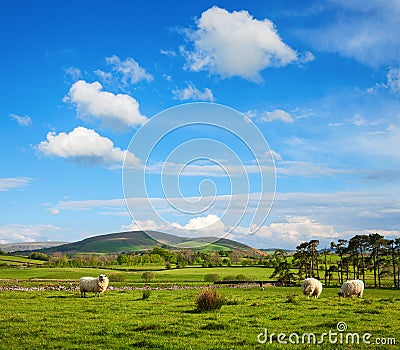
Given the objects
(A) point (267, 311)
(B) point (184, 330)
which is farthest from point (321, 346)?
(A) point (267, 311)

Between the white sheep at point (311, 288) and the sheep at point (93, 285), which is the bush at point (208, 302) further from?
the sheep at point (93, 285)

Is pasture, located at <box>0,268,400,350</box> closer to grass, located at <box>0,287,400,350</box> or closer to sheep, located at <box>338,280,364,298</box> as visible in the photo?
grass, located at <box>0,287,400,350</box>

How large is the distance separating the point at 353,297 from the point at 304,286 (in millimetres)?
3732

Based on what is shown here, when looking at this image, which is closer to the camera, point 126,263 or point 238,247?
point 126,263

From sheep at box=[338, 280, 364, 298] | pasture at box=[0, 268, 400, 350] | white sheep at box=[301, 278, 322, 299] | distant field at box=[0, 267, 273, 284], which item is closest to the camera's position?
pasture at box=[0, 268, 400, 350]

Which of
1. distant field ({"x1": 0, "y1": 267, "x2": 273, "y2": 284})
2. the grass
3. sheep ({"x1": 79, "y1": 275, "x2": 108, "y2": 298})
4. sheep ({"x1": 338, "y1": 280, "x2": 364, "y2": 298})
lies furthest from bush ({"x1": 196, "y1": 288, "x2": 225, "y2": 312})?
distant field ({"x1": 0, "y1": 267, "x2": 273, "y2": 284})

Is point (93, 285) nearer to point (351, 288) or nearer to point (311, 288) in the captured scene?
point (311, 288)

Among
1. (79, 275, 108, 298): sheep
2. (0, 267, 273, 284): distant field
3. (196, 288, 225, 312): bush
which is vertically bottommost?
(0, 267, 273, 284): distant field

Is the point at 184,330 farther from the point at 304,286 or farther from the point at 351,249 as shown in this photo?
the point at 351,249

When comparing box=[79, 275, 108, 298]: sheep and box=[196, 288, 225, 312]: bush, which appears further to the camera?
box=[79, 275, 108, 298]: sheep

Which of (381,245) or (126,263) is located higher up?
(381,245)

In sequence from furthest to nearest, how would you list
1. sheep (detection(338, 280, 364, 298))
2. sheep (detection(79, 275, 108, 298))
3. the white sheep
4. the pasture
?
sheep (detection(79, 275, 108, 298))
sheep (detection(338, 280, 364, 298))
the white sheep
the pasture

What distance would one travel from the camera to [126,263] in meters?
125

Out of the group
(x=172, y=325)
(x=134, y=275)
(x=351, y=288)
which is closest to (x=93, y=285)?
(x=172, y=325)
